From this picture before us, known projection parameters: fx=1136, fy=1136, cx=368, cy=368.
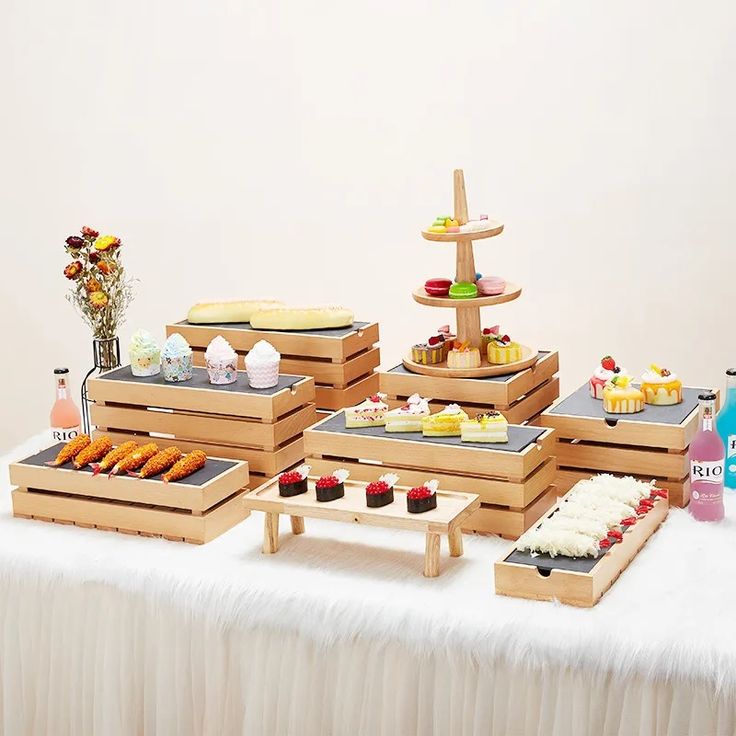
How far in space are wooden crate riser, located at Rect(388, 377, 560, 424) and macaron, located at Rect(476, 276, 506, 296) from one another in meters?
0.26

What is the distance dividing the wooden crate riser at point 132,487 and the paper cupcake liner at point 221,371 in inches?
10.8

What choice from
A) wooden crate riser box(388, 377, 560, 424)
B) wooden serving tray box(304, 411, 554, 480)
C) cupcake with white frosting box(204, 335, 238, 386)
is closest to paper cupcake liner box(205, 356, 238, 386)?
cupcake with white frosting box(204, 335, 238, 386)

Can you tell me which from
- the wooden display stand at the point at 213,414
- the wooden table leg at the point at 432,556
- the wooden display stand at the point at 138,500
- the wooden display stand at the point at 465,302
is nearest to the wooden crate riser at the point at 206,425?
the wooden display stand at the point at 213,414

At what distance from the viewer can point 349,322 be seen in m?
2.99

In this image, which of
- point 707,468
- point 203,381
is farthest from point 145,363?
point 707,468

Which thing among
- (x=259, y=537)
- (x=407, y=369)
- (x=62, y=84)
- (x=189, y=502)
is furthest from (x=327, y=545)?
(x=62, y=84)

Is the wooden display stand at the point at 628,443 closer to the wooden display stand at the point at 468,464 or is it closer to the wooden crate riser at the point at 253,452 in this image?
the wooden display stand at the point at 468,464

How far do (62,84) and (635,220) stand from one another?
2452 millimetres

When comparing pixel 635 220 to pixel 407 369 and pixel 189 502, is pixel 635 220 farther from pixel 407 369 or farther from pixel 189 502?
pixel 189 502

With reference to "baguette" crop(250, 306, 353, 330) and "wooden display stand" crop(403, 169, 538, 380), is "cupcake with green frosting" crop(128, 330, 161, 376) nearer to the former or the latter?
"baguette" crop(250, 306, 353, 330)

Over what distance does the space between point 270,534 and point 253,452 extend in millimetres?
348

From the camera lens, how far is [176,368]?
269 centimetres

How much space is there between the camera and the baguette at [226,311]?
10.1 feet

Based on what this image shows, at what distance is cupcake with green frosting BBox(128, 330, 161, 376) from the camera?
2.73 metres
